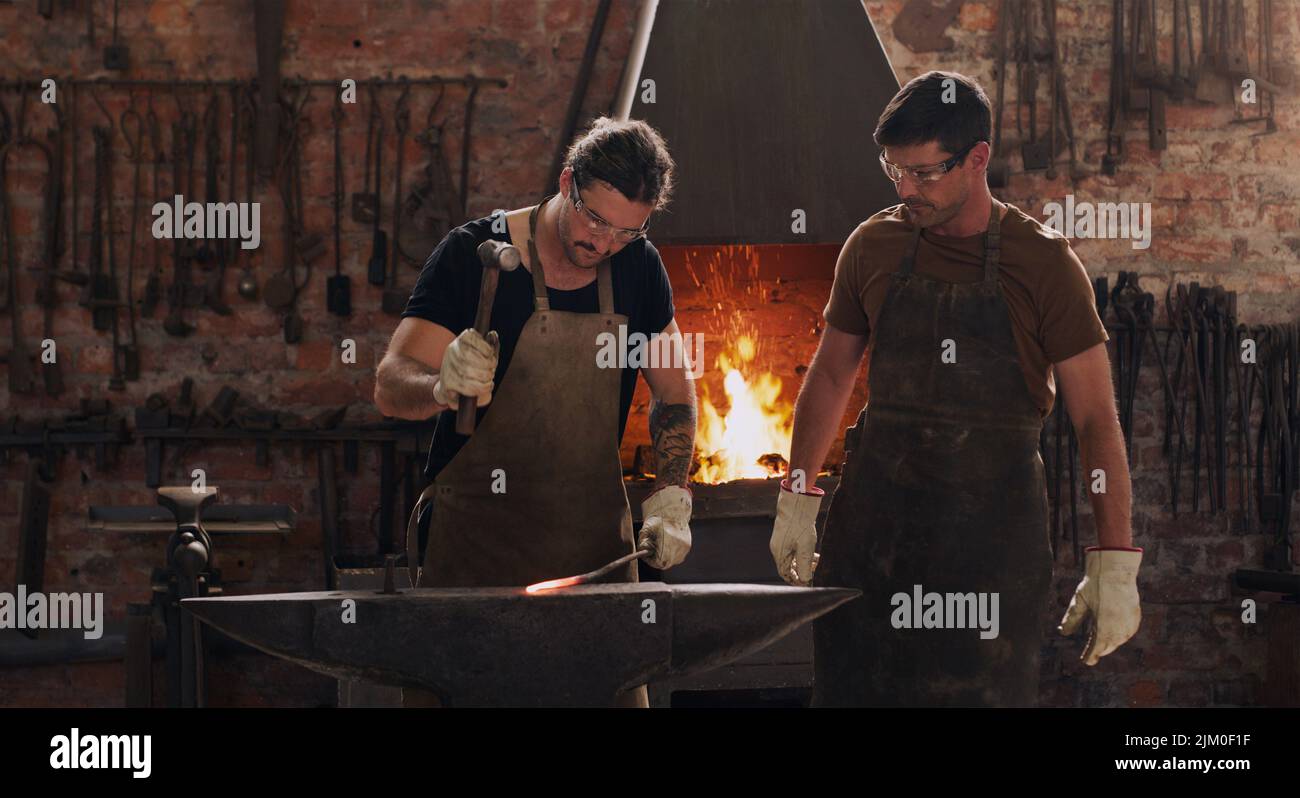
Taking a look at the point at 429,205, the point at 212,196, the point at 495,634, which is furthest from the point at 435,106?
the point at 495,634

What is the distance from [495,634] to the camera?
6.13 ft

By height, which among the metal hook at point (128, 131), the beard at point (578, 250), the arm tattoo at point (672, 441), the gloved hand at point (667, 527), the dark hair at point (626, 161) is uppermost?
the metal hook at point (128, 131)

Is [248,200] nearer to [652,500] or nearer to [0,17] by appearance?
[0,17]

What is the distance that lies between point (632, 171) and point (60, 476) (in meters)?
3.17

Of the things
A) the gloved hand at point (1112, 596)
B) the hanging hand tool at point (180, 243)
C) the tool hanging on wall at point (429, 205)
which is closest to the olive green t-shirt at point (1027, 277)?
the gloved hand at point (1112, 596)

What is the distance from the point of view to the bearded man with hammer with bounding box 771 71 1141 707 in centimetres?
236

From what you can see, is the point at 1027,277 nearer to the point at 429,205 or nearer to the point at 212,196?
the point at 429,205

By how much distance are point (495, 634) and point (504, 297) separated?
0.82m

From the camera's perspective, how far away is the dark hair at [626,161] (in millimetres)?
2326

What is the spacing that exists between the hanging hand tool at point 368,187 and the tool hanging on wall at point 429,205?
126mm

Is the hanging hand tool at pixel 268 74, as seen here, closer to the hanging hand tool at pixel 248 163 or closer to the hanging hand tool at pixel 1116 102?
the hanging hand tool at pixel 248 163

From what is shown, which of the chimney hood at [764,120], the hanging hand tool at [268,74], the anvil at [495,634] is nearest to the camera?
the anvil at [495,634]

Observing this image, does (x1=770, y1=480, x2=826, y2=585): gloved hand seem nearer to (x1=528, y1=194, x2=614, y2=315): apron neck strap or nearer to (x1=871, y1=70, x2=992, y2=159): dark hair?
(x1=528, y1=194, x2=614, y2=315): apron neck strap

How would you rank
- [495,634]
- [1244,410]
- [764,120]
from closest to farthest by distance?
[495,634], [764,120], [1244,410]
